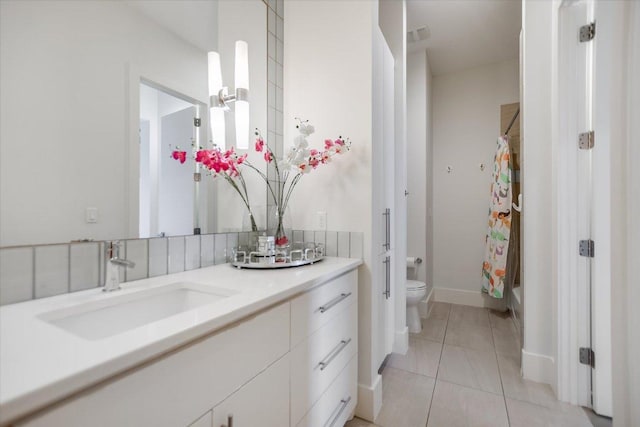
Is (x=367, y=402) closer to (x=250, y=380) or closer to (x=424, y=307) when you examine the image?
(x=250, y=380)

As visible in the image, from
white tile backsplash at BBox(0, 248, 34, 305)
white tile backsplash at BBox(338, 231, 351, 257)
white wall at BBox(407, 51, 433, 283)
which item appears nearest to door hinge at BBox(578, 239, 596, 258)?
white tile backsplash at BBox(338, 231, 351, 257)

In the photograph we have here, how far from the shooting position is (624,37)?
2.92ft

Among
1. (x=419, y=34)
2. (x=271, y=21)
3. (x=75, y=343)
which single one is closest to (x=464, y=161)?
(x=419, y=34)

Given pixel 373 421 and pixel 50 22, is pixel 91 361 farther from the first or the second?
pixel 373 421

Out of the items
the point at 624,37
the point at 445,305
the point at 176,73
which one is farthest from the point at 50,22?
the point at 445,305

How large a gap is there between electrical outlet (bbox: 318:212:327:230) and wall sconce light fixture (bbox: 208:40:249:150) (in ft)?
1.84

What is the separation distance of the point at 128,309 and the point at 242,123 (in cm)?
101

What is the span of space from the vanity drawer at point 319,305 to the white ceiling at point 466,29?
8.22 ft

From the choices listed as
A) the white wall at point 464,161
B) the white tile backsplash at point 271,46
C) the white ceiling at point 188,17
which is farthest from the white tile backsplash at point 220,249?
the white wall at point 464,161

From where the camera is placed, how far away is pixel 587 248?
5.27 feet

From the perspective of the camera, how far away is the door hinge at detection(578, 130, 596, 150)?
1.56 m

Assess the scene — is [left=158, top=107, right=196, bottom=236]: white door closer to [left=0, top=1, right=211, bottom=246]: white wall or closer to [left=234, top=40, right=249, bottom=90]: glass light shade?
[left=0, top=1, right=211, bottom=246]: white wall

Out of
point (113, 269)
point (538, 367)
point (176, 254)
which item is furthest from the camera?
point (538, 367)

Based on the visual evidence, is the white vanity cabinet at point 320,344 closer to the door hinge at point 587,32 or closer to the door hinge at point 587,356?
the door hinge at point 587,356
